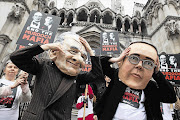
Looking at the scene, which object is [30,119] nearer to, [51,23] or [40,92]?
[40,92]

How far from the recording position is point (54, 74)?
156 centimetres

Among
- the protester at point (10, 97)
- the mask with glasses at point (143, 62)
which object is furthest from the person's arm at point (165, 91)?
the protester at point (10, 97)

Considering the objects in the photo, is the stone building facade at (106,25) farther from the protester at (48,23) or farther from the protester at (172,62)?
the protester at (172,62)

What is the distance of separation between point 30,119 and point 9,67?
1818mm

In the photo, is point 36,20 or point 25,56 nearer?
point 25,56

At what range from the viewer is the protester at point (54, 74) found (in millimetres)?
1334

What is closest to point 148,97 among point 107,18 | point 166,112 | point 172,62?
point 166,112

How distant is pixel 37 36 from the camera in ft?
17.5

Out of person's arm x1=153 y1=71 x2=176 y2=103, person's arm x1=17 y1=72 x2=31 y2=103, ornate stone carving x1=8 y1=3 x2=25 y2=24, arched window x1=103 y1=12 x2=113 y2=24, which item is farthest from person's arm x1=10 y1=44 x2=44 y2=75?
arched window x1=103 y1=12 x2=113 y2=24

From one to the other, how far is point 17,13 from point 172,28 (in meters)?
14.3

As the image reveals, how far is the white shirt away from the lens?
143cm

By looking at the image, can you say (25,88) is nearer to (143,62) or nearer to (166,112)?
(143,62)

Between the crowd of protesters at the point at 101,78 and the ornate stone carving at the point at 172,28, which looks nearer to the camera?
the crowd of protesters at the point at 101,78

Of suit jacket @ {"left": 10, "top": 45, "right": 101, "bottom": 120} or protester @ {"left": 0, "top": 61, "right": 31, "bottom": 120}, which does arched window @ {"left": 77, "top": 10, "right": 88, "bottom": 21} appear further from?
suit jacket @ {"left": 10, "top": 45, "right": 101, "bottom": 120}
